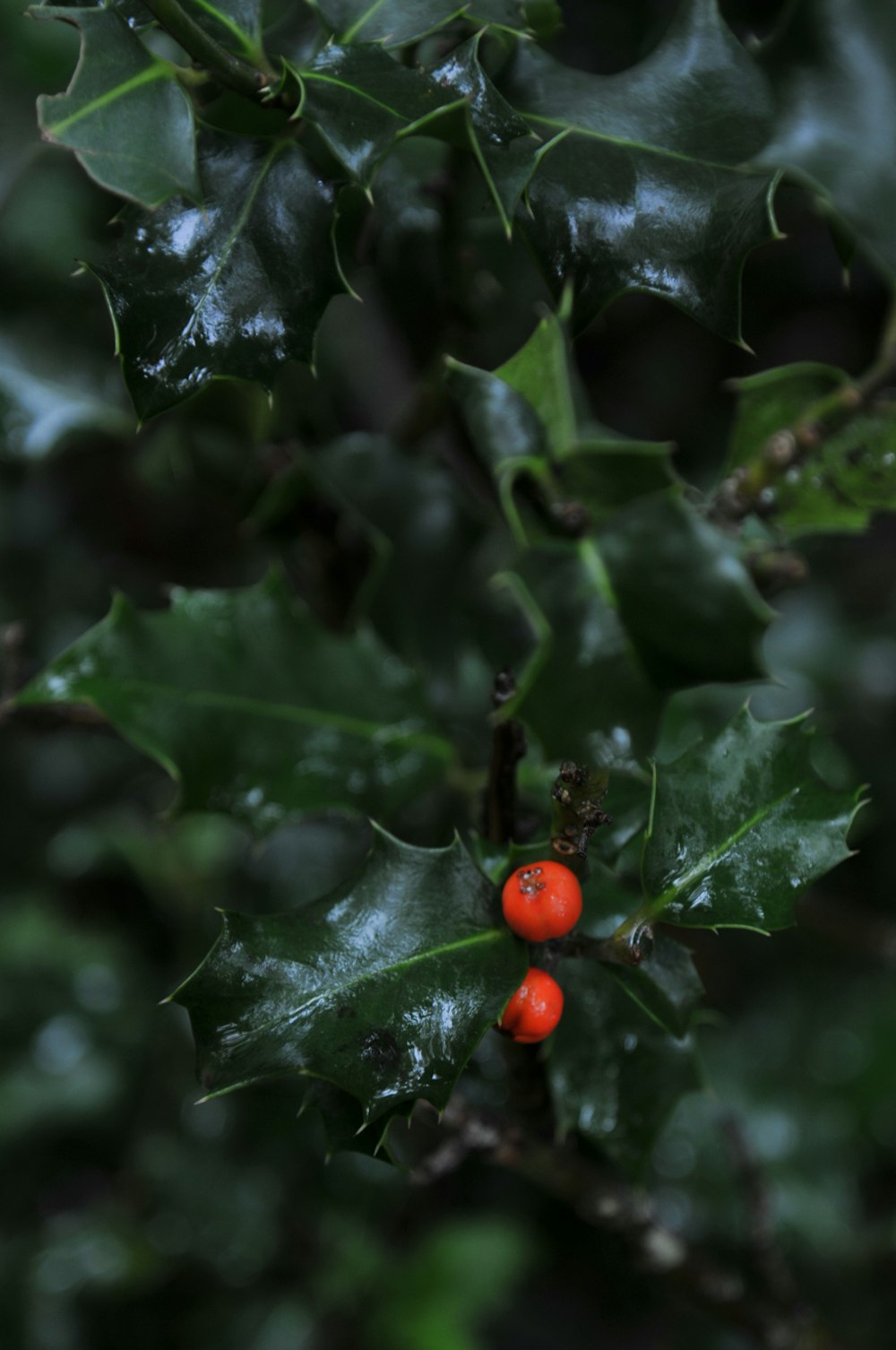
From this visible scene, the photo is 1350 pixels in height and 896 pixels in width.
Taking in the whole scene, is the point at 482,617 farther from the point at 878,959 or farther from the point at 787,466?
the point at 878,959

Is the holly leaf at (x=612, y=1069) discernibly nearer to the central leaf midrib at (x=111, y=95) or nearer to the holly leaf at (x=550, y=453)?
the holly leaf at (x=550, y=453)

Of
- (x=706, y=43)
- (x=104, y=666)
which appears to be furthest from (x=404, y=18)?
(x=104, y=666)

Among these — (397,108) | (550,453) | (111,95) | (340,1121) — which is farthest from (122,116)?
(340,1121)

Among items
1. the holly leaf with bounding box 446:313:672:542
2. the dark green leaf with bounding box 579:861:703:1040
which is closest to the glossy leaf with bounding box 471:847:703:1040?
the dark green leaf with bounding box 579:861:703:1040

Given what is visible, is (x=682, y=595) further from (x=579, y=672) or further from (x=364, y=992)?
(x=364, y=992)

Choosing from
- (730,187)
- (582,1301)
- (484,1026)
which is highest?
(730,187)

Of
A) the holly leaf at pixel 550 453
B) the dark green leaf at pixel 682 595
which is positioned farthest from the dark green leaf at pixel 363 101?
the dark green leaf at pixel 682 595
